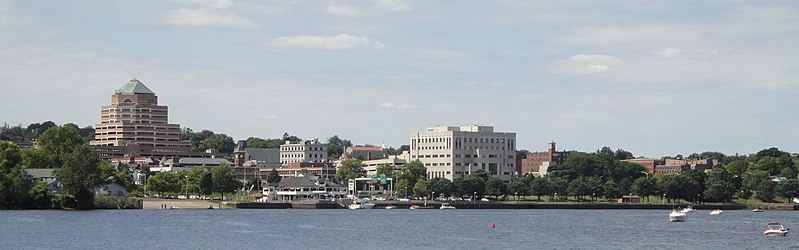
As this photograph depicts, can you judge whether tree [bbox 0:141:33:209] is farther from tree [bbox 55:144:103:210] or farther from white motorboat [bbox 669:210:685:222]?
white motorboat [bbox 669:210:685:222]

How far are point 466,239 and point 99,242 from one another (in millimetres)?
28778

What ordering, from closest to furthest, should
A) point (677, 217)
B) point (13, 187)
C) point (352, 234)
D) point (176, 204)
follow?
point (352, 234), point (13, 187), point (677, 217), point (176, 204)

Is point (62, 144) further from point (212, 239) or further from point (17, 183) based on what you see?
point (212, 239)

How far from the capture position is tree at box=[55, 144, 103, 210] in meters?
148

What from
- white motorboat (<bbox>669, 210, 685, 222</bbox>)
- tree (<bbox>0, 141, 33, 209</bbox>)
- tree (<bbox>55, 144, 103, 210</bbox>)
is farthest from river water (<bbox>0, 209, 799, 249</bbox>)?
tree (<bbox>55, 144, 103, 210</bbox>)

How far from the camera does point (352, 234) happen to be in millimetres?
107562

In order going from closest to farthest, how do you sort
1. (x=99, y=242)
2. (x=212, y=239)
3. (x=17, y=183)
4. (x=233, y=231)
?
(x=99, y=242) → (x=212, y=239) → (x=233, y=231) → (x=17, y=183)

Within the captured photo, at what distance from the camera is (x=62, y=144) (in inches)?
7564

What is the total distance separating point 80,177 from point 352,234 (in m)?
52.9

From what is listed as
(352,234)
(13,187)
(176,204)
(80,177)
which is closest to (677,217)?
(352,234)

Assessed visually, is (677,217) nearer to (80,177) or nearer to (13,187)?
(80,177)

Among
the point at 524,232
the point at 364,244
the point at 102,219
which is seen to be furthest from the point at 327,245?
the point at 102,219

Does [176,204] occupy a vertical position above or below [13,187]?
below

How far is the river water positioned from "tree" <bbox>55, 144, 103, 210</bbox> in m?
8.21
